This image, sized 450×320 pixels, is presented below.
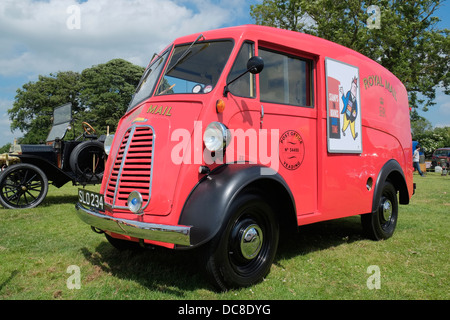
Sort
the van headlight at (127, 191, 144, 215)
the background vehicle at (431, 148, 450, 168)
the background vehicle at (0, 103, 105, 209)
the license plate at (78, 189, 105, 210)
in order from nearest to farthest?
1. the van headlight at (127, 191, 144, 215)
2. the license plate at (78, 189, 105, 210)
3. the background vehicle at (0, 103, 105, 209)
4. the background vehicle at (431, 148, 450, 168)

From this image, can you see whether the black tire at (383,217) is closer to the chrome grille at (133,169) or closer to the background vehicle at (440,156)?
the chrome grille at (133,169)

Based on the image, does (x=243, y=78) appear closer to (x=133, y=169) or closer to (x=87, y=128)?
(x=133, y=169)

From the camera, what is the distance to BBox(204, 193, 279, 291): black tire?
116 inches

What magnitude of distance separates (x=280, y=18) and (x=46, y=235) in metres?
19.6

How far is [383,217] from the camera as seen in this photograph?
17.3ft

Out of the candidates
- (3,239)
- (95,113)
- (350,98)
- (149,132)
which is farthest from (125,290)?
(95,113)

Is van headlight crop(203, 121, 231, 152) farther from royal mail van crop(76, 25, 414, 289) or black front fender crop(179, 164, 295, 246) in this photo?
black front fender crop(179, 164, 295, 246)

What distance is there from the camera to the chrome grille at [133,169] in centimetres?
312

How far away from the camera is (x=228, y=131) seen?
3.12 metres

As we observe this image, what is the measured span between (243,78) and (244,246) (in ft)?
5.37

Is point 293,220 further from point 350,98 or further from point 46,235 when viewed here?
point 46,235

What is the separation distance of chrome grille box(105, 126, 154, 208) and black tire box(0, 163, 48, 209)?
5050 mm

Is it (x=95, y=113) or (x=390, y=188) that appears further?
(x=95, y=113)

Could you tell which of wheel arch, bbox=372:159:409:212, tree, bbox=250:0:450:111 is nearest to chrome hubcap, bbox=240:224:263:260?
wheel arch, bbox=372:159:409:212
